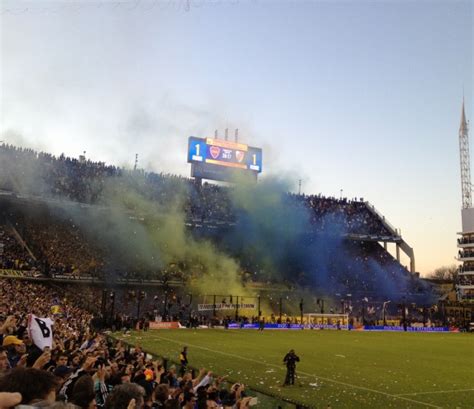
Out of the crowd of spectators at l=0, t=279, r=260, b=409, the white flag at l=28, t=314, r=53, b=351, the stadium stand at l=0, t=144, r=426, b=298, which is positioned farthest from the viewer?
the stadium stand at l=0, t=144, r=426, b=298

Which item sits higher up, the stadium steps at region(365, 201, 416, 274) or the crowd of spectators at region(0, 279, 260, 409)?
A: the stadium steps at region(365, 201, 416, 274)

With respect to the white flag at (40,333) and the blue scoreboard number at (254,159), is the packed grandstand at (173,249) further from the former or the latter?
the white flag at (40,333)

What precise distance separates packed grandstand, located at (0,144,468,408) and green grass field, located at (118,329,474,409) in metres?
12.6

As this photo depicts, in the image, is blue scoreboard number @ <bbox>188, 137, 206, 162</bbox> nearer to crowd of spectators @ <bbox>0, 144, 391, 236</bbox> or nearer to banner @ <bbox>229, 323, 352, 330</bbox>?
crowd of spectators @ <bbox>0, 144, 391, 236</bbox>

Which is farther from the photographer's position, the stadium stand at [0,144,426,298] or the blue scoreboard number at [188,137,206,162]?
the blue scoreboard number at [188,137,206,162]

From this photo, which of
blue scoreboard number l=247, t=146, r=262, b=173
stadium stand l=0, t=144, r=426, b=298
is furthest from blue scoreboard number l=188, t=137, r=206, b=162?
blue scoreboard number l=247, t=146, r=262, b=173

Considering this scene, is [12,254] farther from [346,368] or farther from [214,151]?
[346,368]

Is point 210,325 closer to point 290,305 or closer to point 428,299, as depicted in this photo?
point 290,305

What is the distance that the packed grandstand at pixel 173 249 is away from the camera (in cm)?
5169

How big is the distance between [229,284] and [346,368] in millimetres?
40599

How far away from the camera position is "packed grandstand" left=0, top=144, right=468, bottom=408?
5169cm

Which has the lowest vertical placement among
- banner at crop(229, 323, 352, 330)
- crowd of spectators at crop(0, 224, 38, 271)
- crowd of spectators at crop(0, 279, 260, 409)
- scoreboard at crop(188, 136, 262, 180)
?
banner at crop(229, 323, 352, 330)

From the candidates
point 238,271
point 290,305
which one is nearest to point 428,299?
point 290,305

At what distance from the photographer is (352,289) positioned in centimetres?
7250
